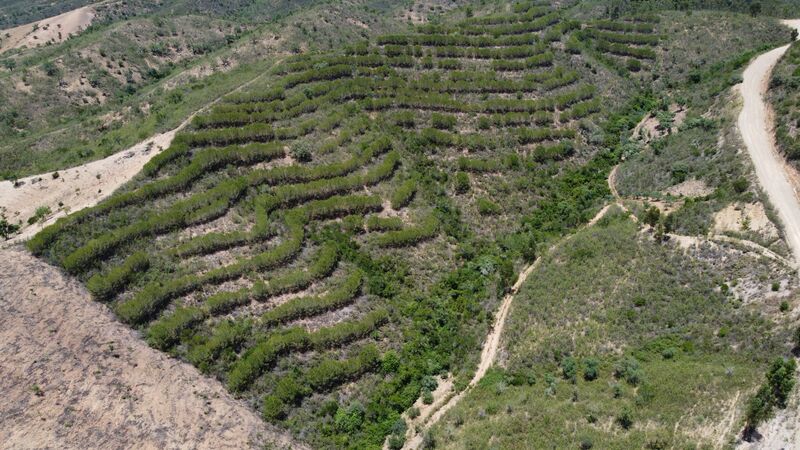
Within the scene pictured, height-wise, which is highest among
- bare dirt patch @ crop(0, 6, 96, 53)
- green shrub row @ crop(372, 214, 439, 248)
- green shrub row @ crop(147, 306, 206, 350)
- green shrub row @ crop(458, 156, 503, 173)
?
bare dirt patch @ crop(0, 6, 96, 53)

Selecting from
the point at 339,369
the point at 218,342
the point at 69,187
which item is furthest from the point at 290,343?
the point at 69,187

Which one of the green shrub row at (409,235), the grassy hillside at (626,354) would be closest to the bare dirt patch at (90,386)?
the grassy hillside at (626,354)

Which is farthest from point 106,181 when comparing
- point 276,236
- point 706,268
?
point 706,268

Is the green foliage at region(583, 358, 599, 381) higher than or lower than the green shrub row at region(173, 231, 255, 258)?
lower

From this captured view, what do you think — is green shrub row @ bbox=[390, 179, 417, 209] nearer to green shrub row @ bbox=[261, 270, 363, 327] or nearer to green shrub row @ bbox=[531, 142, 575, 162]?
green shrub row @ bbox=[261, 270, 363, 327]

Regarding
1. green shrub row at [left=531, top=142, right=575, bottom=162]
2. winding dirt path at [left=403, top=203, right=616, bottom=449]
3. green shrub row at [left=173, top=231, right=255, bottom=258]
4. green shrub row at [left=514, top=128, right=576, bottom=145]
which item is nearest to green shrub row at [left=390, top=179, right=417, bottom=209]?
winding dirt path at [left=403, top=203, right=616, bottom=449]

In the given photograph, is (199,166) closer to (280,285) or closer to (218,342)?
(280,285)

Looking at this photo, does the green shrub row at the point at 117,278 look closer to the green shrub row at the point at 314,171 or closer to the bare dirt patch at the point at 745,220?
the green shrub row at the point at 314,171
